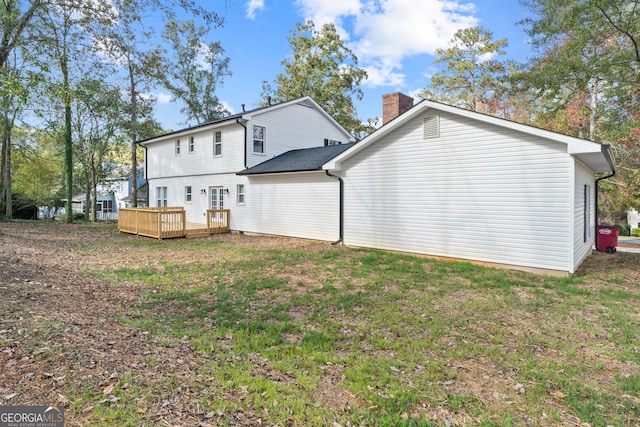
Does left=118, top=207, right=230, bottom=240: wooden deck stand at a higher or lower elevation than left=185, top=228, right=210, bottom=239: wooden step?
higher

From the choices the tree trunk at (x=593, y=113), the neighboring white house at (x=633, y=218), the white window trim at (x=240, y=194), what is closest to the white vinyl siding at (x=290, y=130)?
the white window trim at (x=240, y=194)

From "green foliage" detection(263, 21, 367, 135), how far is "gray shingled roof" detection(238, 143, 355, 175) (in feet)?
46.4

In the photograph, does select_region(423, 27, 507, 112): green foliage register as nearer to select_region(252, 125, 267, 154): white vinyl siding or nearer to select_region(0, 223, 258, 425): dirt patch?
select_region(252, 125, 267, 154): white vinyl siding

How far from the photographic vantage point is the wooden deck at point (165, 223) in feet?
47.1

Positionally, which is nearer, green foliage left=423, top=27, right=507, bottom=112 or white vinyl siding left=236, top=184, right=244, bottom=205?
white vinyl siding left=236, top=184, right=244, bottom=205

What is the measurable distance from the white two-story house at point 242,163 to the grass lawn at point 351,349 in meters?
6.38

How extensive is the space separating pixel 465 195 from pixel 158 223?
466 inches

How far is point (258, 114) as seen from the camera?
16359 millimetres

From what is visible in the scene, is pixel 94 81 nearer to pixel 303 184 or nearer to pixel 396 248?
pixel 303 184

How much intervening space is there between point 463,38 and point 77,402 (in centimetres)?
3087

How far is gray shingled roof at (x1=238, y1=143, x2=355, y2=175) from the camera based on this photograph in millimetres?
13422

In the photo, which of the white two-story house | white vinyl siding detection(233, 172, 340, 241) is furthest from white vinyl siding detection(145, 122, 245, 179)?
white vinyl siding detection(233, 172, 340, 241)

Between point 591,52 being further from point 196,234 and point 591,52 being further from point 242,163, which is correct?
point 196,234

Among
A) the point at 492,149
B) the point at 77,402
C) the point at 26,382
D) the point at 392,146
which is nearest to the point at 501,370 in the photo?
the point at 77,402
